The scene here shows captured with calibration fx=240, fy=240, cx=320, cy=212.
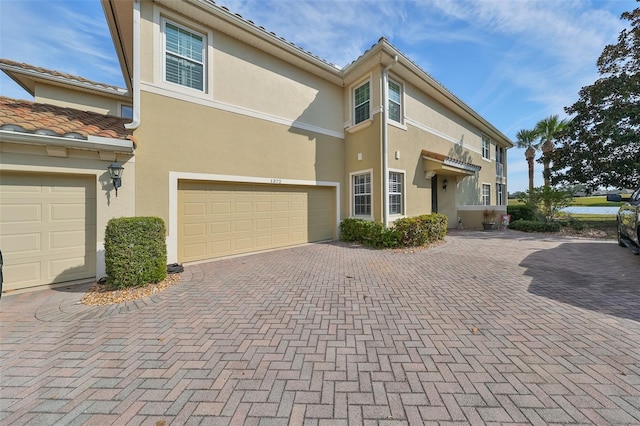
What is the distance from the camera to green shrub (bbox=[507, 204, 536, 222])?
12555 millimetres

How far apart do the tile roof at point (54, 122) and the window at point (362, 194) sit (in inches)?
285

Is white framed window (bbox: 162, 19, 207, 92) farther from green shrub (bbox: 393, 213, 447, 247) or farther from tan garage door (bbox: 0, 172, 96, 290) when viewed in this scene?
green shrub (bbox: 393, 213, 447, 247)

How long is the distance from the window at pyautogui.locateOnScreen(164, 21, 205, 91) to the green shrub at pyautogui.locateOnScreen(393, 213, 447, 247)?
7.45 m

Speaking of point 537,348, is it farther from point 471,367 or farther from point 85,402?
point 85,402

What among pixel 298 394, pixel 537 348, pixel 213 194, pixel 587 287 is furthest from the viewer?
pixel 213 194

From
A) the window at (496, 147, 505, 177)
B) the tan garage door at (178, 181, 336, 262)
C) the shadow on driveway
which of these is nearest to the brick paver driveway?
the shadow on driveway

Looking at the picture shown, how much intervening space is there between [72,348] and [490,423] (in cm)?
449

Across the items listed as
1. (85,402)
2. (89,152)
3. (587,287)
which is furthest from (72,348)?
(587,287)

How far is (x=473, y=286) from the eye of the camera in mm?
4730

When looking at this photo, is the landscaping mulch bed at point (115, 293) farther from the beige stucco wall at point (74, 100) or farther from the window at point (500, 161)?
the window at point (500, 161)

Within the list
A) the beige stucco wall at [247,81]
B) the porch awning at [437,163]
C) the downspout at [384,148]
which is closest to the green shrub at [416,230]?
the downspout at [384,148]

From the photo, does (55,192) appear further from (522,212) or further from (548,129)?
(548,129)

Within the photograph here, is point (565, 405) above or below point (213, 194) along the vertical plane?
below

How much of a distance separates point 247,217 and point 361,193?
14.7 feet
